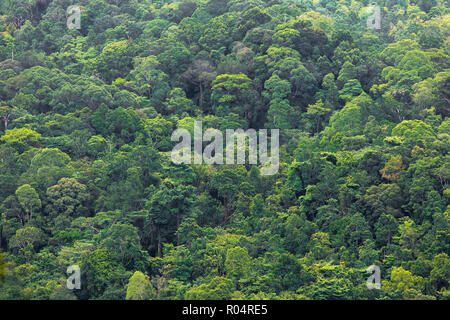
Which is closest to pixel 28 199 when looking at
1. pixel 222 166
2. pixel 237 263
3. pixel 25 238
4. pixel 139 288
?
pixel 25 238

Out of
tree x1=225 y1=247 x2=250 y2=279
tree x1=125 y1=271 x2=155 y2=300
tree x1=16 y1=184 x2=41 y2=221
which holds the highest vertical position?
tree x1=16 y1=184 x2=41 y2=221

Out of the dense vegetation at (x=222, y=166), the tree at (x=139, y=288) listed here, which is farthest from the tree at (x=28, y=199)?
the tree at (x=139, y=288)

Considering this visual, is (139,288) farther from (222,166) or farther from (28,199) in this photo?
(222,166)

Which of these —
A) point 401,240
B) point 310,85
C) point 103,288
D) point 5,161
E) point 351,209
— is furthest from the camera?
point 310,85

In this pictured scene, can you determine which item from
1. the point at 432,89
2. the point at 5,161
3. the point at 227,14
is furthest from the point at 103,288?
the point at 227,14

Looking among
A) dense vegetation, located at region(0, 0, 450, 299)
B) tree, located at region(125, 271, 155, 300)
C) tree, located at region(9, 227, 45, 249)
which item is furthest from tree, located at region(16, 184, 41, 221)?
tree, located at region(125, 271, 155, 300)

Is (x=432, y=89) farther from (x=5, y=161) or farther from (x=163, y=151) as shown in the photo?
(x=5, y=161)

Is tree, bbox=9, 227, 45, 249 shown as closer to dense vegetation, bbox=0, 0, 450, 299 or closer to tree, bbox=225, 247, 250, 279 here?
dense vegetation, bbox=0, 0, 450, 299

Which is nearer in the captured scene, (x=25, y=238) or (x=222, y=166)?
(x=25, y=238)
